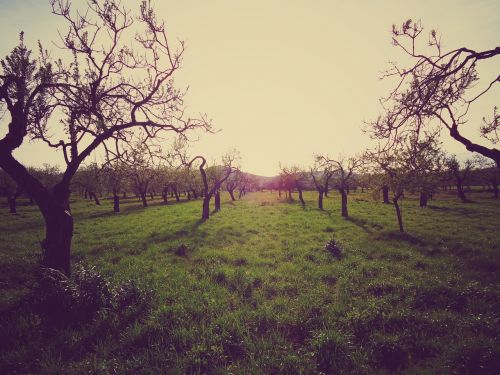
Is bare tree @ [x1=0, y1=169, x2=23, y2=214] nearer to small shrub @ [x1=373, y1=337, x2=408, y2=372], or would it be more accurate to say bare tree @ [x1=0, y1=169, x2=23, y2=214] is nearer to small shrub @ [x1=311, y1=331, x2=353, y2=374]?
small shrub @ [x1=311, y1=331, x2=353, y2=374]

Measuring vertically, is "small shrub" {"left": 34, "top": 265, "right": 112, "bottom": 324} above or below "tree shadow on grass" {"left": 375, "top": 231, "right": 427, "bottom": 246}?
above

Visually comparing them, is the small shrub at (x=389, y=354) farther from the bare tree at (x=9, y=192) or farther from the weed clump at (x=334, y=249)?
the bare tree at (x=9, y=192)

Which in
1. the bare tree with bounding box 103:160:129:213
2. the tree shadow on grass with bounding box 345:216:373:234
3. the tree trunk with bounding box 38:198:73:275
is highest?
the bare tree with bounding box 103:160:129:213

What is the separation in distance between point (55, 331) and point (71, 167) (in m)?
5.50

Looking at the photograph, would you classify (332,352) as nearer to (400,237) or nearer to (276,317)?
(276,317)

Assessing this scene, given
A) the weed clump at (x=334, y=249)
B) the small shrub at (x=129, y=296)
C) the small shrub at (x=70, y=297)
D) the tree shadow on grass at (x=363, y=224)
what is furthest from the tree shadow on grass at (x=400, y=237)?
the small shrub at (x=70, y=297)

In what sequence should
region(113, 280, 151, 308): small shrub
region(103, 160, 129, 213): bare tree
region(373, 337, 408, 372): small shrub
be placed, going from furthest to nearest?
1. region(103, 160, 129, 213): bare tree
2. region(113, 280, 151, 308): small shrub
3. region(373, 337, 408, 372): small shrub

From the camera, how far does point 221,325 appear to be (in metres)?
6.70

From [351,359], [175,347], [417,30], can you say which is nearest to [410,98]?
[417,30]

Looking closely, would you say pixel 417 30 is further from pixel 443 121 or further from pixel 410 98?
pixel 443 121

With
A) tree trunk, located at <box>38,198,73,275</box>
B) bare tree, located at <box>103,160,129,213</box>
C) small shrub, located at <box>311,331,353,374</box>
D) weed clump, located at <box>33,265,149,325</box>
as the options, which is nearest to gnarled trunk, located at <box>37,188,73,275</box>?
tree trunk, located at <box>38,198,73,275</box>

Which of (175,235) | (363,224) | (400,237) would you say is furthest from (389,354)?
(363,224)

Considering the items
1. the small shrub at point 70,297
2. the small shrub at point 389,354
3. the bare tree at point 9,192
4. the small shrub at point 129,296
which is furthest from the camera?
the bare tree at point 9,192

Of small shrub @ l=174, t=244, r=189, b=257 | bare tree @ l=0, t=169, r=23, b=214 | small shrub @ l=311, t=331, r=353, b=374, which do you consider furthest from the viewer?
bare tree @ l=0, t=169, r=23, b=214
